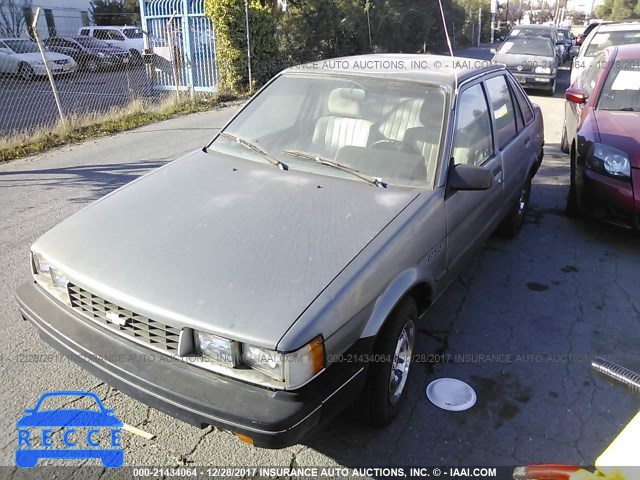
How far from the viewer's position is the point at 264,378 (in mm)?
2059

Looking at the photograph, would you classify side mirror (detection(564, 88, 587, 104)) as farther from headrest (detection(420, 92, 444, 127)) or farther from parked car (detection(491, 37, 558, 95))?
parked car (detection(491, 37, 558, 95))

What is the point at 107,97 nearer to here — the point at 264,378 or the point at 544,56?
the point at 544,56

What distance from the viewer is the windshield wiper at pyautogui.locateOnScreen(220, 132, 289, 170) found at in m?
3.23

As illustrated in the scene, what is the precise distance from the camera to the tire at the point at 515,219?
486 cm

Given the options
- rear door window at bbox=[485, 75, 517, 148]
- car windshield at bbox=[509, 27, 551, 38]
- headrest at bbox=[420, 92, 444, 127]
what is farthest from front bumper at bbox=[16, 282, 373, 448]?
car windshield at bbox=[509, 27, 551, 38]

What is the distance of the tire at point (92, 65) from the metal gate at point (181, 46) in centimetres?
650

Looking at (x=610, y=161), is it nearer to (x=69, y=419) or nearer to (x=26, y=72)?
(x=69, y=419)

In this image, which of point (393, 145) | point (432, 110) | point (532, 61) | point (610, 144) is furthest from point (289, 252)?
point (532, 61)

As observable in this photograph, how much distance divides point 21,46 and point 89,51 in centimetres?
239

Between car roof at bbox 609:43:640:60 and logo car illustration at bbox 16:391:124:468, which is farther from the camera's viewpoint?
car roof at bbox 609:43:640:60

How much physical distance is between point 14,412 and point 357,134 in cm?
247

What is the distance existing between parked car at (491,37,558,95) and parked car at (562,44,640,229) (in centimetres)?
731

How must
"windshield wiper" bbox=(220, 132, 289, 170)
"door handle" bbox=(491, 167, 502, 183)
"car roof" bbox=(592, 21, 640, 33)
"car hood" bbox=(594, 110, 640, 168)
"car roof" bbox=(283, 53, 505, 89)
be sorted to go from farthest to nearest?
"car roof" bbox=(592, 21, 640, 33), "car hood" bbox=(594, 110, 640, 168), "door handle" bbox=(491, 167, 502, 183), "car roof" bbox=(283, 53, 505, 89), "windshield wiper" bbox=(220, 132, 289, 170)

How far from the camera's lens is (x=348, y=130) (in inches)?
130
